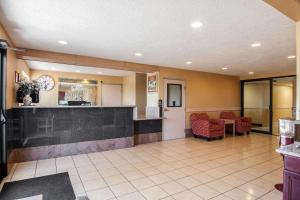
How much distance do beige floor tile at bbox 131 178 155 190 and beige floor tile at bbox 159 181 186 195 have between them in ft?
0.61

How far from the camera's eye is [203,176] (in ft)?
10.2

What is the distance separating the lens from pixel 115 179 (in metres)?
2.95

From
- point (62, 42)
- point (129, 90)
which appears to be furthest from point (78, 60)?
point (129, 90)

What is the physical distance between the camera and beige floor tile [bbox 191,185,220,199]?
8.06ft

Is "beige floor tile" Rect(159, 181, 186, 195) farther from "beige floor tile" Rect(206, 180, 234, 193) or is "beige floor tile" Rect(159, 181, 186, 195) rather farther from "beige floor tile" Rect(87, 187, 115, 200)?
"beige floor tile" Rect(87, 187, 115, 200)

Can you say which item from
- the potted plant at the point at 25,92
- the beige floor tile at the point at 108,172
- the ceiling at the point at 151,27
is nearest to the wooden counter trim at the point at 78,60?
the ceiling at the point at 151,27

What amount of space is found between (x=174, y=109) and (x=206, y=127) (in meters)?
1.18

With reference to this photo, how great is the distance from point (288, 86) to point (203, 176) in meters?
6.18

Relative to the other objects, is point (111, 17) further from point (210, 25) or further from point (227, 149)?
point (227, 149)

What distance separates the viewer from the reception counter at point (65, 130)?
371cm

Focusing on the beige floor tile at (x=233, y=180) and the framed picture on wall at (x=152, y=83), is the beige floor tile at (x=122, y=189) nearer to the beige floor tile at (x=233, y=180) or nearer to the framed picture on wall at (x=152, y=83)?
the beige floor tile at (x=233, y=180)

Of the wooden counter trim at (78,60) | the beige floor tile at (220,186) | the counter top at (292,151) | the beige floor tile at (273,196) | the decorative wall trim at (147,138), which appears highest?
the wooden counter trim at (78,60)

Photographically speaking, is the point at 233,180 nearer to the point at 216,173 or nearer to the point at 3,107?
the point at 216,173

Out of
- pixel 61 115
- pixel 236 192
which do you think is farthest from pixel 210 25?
pixel 61 115
